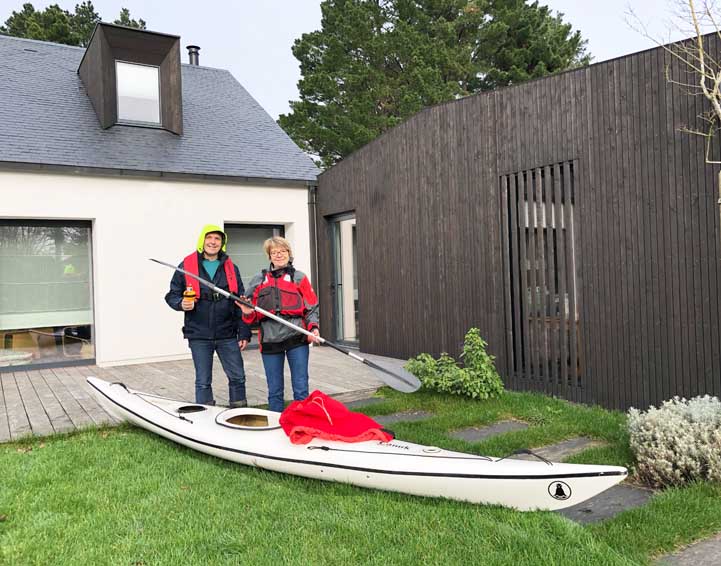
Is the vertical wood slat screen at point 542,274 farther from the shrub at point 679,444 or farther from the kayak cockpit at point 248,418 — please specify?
the kayak cockpit at point 248,418

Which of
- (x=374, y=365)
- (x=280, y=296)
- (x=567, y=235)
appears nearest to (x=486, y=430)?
(x=374, y=365)

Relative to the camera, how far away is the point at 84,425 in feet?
15.9

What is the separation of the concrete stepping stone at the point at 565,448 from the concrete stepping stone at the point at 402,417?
1.17 meters

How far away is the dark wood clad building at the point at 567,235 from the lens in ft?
15.5

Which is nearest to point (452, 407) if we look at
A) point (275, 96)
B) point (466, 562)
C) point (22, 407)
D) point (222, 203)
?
point (466, 562)

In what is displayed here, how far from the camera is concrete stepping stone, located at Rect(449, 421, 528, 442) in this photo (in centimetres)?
454

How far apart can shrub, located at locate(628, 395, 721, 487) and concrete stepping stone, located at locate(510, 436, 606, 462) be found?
502 millimetres

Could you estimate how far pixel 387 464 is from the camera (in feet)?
10.7

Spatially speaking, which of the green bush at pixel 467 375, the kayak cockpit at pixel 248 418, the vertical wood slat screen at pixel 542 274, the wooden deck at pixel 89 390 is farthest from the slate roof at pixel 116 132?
the kayak cockpit at pixel 248 418

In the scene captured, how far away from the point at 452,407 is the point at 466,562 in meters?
2.82

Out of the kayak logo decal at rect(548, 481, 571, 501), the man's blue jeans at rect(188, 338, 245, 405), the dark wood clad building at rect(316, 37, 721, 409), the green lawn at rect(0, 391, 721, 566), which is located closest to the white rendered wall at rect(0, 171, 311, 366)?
the dark wood clad building at rect(316, 37, 721, 409)

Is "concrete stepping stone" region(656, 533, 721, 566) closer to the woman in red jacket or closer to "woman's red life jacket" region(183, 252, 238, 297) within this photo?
the woman in red jacket

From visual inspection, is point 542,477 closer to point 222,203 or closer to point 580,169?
point 580,169

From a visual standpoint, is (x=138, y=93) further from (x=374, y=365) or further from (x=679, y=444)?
(x=679, y=444)
